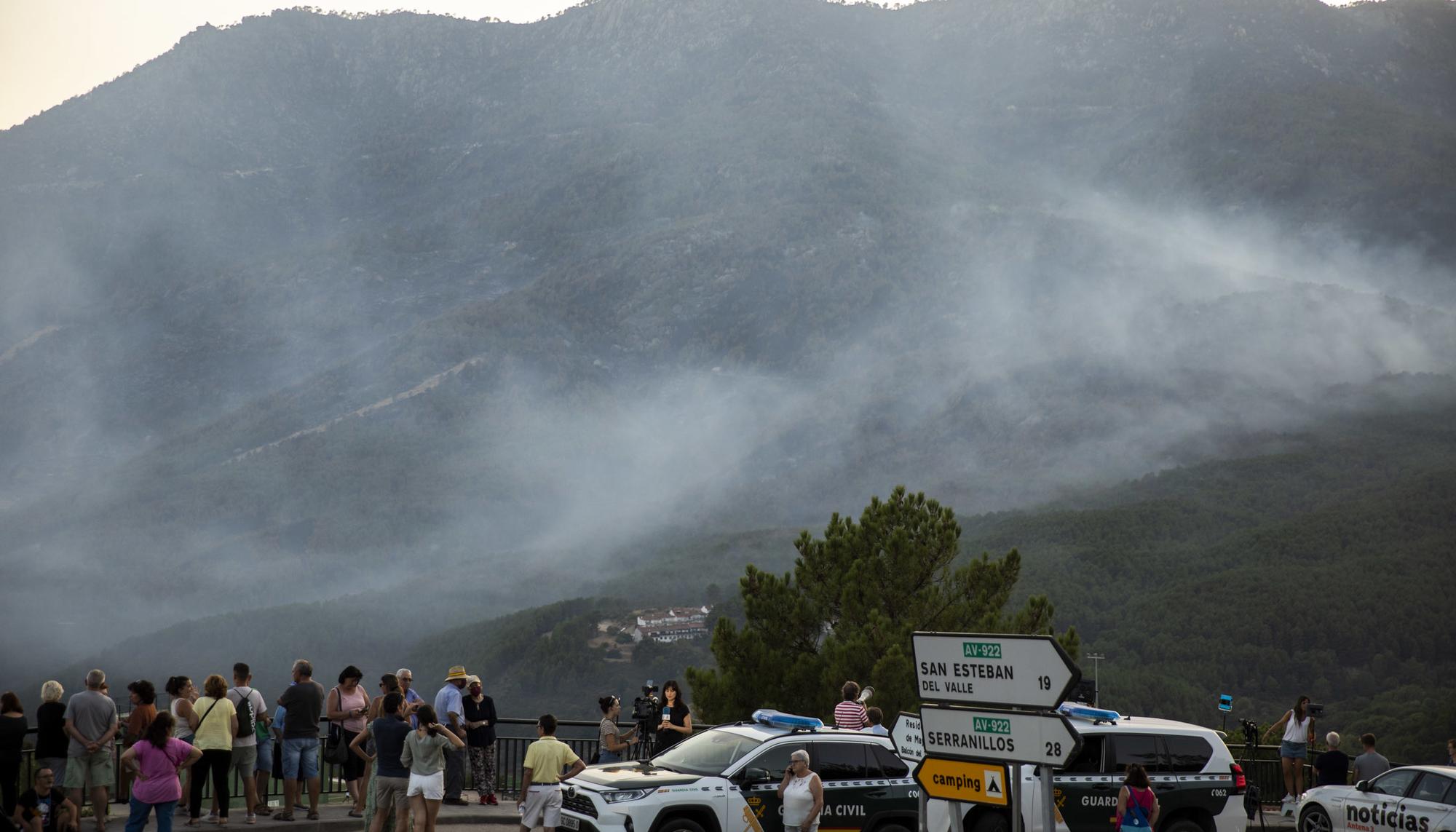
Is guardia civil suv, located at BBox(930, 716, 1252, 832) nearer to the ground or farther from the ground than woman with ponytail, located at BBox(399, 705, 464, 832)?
nearer to the ground

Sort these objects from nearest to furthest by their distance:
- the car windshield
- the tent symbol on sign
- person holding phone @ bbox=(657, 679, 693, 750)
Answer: the tent symbol on sign → the car windshield → person holding phone @ bbox=(657, 679, 693, 750)

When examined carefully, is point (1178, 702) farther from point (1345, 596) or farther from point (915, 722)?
point (915, 722)

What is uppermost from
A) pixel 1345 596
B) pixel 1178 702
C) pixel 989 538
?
pixel 989 538

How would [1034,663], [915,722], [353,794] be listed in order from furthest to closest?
1. [353,794]
2. [915,722]
3. [1034,663]

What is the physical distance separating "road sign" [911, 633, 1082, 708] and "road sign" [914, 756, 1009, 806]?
434mm

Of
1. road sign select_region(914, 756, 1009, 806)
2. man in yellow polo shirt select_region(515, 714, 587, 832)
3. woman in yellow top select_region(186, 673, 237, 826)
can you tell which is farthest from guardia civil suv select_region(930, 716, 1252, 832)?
→ woman in yellow top select_region(186, 673, 237, 826)

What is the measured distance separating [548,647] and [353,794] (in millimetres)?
126430

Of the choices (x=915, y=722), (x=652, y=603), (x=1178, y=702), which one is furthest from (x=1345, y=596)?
(x=915, y=722)

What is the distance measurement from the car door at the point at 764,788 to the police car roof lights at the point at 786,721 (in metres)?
0.63

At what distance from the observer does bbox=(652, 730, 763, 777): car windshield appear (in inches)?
584

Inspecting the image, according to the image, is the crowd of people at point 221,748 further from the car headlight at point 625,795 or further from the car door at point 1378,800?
the car door at point 1378,800

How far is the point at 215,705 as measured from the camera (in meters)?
15.0

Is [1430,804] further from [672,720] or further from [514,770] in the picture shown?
[514,770]

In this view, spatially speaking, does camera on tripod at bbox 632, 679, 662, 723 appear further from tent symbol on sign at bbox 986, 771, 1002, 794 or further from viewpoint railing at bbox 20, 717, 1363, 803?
tent symbol on sign at bbox 986, 771, 1002, 794
